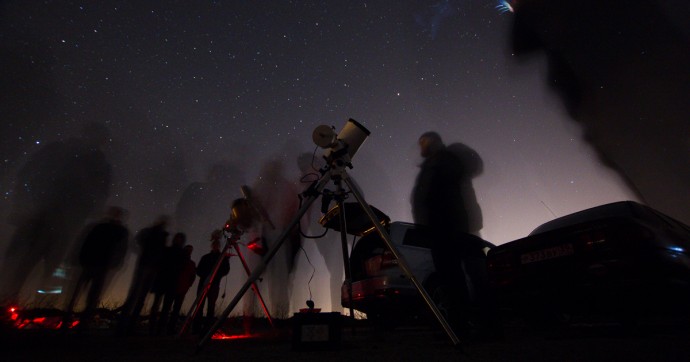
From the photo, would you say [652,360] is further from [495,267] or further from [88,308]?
[88,308]

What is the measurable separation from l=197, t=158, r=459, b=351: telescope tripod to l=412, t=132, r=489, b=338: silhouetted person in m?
1.63

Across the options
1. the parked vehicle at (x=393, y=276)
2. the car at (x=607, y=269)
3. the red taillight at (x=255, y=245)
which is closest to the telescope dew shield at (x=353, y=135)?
the parked vehicle at (x=393, y=276)

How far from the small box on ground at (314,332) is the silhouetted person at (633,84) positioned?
910cm

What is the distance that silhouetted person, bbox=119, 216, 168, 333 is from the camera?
5.01 m

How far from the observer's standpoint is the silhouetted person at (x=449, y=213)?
350 centimetres

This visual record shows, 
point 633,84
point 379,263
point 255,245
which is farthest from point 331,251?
point 633,84

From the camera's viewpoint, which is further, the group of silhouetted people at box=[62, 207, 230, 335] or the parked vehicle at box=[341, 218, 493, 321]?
the group of silhouetted people at box=[62, 207, 230, 335]

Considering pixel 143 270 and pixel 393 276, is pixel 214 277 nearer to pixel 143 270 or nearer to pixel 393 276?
pixel 143 270

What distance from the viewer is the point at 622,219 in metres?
2.82

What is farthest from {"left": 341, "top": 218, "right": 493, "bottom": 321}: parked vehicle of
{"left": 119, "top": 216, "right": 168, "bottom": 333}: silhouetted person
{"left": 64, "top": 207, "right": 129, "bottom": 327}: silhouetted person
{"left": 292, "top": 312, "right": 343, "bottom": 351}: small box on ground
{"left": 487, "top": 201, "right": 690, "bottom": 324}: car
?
{"left": 64, "top": 207, "right": 129, "bottom": 327}: silhouetted person

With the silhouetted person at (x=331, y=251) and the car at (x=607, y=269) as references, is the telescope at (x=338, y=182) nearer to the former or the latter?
the car at (x=607, y=269)

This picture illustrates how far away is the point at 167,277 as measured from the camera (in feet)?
18.0

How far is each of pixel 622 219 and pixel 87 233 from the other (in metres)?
8.38

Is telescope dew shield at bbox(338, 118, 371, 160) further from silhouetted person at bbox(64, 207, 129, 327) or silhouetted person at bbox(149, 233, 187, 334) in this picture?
silhouetted person at bbox(64, 207, 129, 327)
